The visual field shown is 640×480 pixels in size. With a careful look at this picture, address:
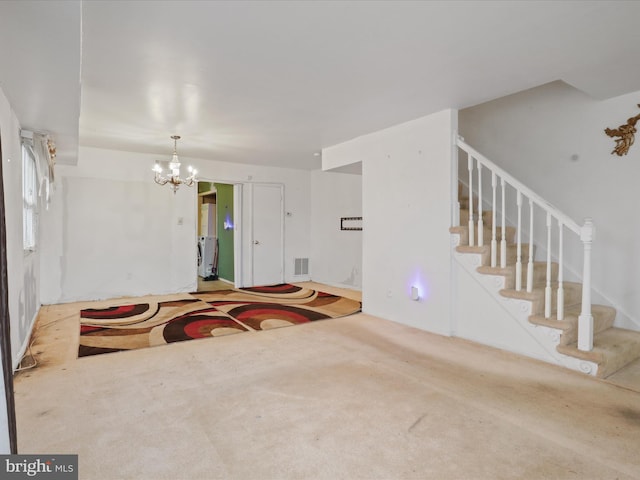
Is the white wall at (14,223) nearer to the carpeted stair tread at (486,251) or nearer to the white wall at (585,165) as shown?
the carpeted stair tread at (486,251)

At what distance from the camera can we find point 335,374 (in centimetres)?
288

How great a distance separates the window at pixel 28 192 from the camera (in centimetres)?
386

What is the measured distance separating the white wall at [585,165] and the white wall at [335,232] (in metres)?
2.93

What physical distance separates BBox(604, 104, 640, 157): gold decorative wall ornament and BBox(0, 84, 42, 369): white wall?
212 inches

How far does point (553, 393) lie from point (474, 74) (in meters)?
2.53

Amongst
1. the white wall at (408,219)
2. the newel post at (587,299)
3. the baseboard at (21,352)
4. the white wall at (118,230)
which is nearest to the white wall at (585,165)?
the newel post at (587,299)

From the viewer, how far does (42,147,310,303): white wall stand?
5.64 meters

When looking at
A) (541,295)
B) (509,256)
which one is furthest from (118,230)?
(541,295)

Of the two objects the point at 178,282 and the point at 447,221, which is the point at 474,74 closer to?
the point at 447,221

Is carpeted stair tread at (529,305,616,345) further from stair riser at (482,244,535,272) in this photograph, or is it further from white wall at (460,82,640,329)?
stair riser at (482,244,535,272)

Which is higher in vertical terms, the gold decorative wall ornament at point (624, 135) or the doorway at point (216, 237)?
the gold decorative wall ornament at point (624, 135)

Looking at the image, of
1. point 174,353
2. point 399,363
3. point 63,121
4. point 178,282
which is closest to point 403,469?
point 399,363

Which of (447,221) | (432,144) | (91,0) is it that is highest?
(91,0)

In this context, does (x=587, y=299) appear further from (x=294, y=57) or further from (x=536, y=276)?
(x=294, y=57)
